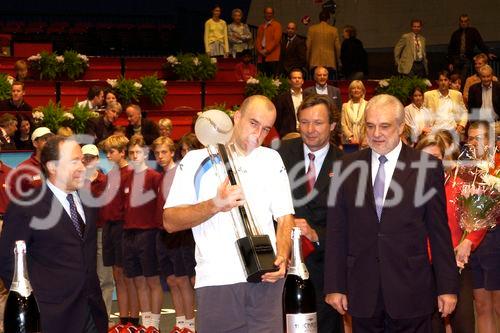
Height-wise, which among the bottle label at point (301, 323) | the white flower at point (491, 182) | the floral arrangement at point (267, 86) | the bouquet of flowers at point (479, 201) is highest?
the floral arrangement at point (267, 86)

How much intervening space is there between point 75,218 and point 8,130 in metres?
6.74

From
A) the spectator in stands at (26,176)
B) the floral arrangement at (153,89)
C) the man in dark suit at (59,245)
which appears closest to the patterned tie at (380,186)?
the man in dark suit at (59,245)

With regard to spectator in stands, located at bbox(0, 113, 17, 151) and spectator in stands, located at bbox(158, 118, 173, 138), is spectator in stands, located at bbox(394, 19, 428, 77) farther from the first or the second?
spectator in stands, located at bbox(0, 113, 17, 151)

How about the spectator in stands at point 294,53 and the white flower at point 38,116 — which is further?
the spectator in stands at point 294,53

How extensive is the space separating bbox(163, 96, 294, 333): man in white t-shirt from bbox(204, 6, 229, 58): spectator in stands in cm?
1417

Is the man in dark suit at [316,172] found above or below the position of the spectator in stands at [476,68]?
below

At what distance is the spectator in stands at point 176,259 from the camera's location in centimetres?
930

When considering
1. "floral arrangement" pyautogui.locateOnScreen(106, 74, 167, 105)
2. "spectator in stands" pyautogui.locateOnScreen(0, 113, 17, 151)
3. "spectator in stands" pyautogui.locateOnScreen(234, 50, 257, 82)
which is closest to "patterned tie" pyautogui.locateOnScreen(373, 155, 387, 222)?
"spectator in stands" pyautogui.locateOnScreen(0, 113, 17, 151)

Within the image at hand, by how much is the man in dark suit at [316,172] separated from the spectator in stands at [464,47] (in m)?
13.3

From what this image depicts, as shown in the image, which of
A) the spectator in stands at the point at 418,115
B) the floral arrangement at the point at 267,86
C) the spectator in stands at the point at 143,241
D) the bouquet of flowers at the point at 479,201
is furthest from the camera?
the floral arrangement at the point at 267,86

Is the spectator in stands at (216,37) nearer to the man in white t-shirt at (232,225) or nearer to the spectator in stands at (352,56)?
the spectator in stands at (352,56)

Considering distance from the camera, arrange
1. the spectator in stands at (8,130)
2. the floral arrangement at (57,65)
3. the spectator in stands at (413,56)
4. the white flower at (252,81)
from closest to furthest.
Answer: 1. the spectator in stands at (8,130)
2. the floral arrangement at (57,65)
3. the white flower at (252,81)
4. the spectator in stands at (413,56)

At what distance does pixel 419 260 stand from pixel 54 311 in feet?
6.41

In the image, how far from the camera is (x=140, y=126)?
12.5 meters
